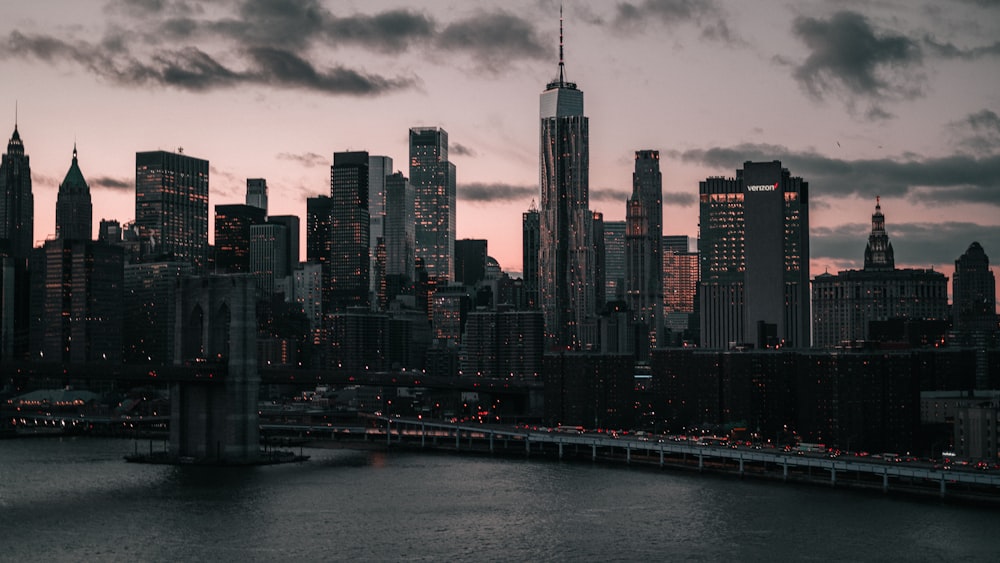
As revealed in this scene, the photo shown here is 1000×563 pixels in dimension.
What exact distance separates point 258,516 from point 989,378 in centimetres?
13418

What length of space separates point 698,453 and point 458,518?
37.0 m

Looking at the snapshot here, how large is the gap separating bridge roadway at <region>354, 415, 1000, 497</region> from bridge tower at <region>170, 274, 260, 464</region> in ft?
103

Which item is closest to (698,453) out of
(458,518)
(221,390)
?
(458,518)

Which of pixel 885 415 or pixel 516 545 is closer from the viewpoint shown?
pixel 516 545

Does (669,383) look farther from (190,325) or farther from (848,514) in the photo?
(848,514)

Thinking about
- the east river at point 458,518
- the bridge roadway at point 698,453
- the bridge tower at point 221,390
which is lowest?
the east river at point 458,518

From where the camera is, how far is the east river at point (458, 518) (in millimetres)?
71938

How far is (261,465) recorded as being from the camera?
11612cm

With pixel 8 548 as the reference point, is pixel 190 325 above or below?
above

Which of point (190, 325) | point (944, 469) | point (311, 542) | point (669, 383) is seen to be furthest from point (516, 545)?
point (669, 383)

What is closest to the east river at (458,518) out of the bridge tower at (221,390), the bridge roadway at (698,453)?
the bridge roadway at (698,453)

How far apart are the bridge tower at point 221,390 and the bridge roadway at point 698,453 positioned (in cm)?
3143

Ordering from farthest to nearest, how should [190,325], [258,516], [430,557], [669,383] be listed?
1. [669,383]
2. [190,325]
3. [258,516]
4. [430,557]

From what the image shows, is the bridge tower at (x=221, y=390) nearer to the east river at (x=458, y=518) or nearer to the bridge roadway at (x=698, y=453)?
the east river at (x=458, y=518)
